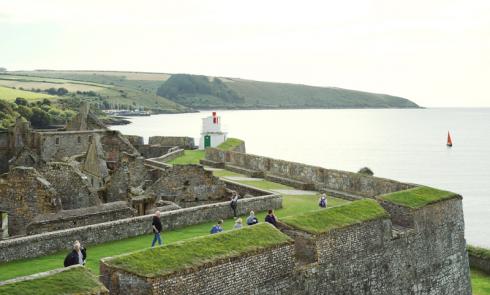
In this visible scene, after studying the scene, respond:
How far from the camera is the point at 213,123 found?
51625mm

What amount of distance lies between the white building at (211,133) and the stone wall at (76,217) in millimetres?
29825

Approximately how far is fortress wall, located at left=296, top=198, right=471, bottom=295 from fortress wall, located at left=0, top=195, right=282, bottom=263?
601cm

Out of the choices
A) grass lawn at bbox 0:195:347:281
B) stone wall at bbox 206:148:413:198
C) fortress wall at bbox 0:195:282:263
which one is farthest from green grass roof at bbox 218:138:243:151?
grass lawn at bbox 0:195:347:281

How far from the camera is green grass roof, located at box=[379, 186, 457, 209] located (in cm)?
1933

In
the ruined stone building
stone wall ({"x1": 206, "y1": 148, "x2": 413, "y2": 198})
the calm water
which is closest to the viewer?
the ruined stone building

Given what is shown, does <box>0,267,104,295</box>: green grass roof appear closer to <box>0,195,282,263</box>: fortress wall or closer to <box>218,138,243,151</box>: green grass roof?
<box>0,195,282,263</box>: fortress wall

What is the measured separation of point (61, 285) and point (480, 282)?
27.2m

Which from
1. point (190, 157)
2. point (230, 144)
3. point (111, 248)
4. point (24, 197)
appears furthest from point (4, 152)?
point (111, 248)

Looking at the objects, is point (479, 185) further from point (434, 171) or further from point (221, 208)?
point (221, 208)

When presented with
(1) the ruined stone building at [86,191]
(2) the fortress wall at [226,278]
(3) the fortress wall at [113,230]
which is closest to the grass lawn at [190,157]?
(1) the ruined stone building at [86,191]

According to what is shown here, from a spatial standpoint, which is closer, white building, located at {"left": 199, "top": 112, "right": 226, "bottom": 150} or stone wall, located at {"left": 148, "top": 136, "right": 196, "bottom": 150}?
white building, located at {"left": 199, "top": 112, "right": 226, "bottom": 150}

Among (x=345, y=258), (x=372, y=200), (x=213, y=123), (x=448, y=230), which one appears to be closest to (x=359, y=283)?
(x=345, y=258)

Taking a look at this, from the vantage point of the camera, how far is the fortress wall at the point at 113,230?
1582 centimetres

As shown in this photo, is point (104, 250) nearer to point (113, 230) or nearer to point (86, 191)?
point (113, 230)
